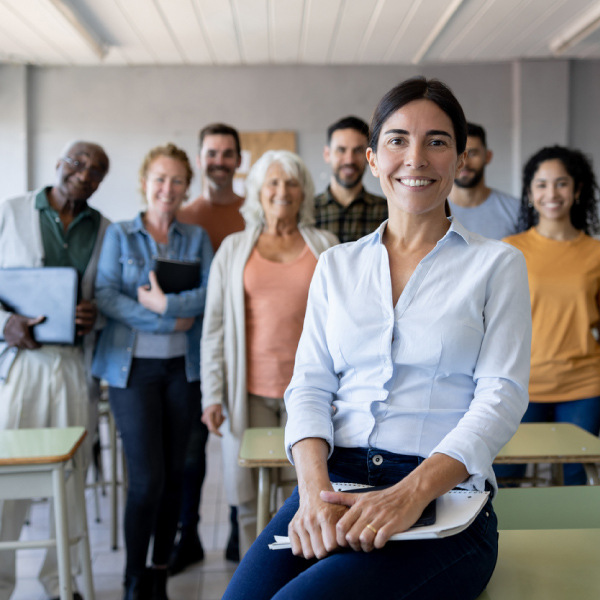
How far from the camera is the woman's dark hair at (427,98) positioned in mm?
1343

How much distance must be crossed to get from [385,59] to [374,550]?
5.60m

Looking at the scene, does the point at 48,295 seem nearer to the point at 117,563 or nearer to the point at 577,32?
the point at 117,563

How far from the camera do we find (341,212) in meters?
2.92

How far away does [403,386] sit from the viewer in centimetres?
130

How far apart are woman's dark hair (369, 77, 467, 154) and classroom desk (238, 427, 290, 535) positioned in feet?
3.42

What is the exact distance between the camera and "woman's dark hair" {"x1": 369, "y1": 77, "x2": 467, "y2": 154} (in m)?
1.34

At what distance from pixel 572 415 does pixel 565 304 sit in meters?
0.44

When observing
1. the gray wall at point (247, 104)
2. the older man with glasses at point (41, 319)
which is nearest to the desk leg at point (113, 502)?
the older man with glasses at point (41, 319)

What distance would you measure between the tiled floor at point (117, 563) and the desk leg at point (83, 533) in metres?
0.45

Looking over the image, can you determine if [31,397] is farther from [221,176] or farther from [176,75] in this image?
[176,75]

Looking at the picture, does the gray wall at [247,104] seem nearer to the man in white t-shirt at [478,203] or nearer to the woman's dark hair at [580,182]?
the man in white t-shirt at [478,203]

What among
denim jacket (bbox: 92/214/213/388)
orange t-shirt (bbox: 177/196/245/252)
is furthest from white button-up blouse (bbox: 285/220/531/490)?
orange t-shirt (bbox: 177/196/245/252)

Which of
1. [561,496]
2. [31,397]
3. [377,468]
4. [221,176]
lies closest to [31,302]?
[31,397]

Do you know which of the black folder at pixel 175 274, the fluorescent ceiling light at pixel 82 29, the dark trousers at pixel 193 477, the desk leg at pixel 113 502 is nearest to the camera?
the black folder at pixel 175 274
